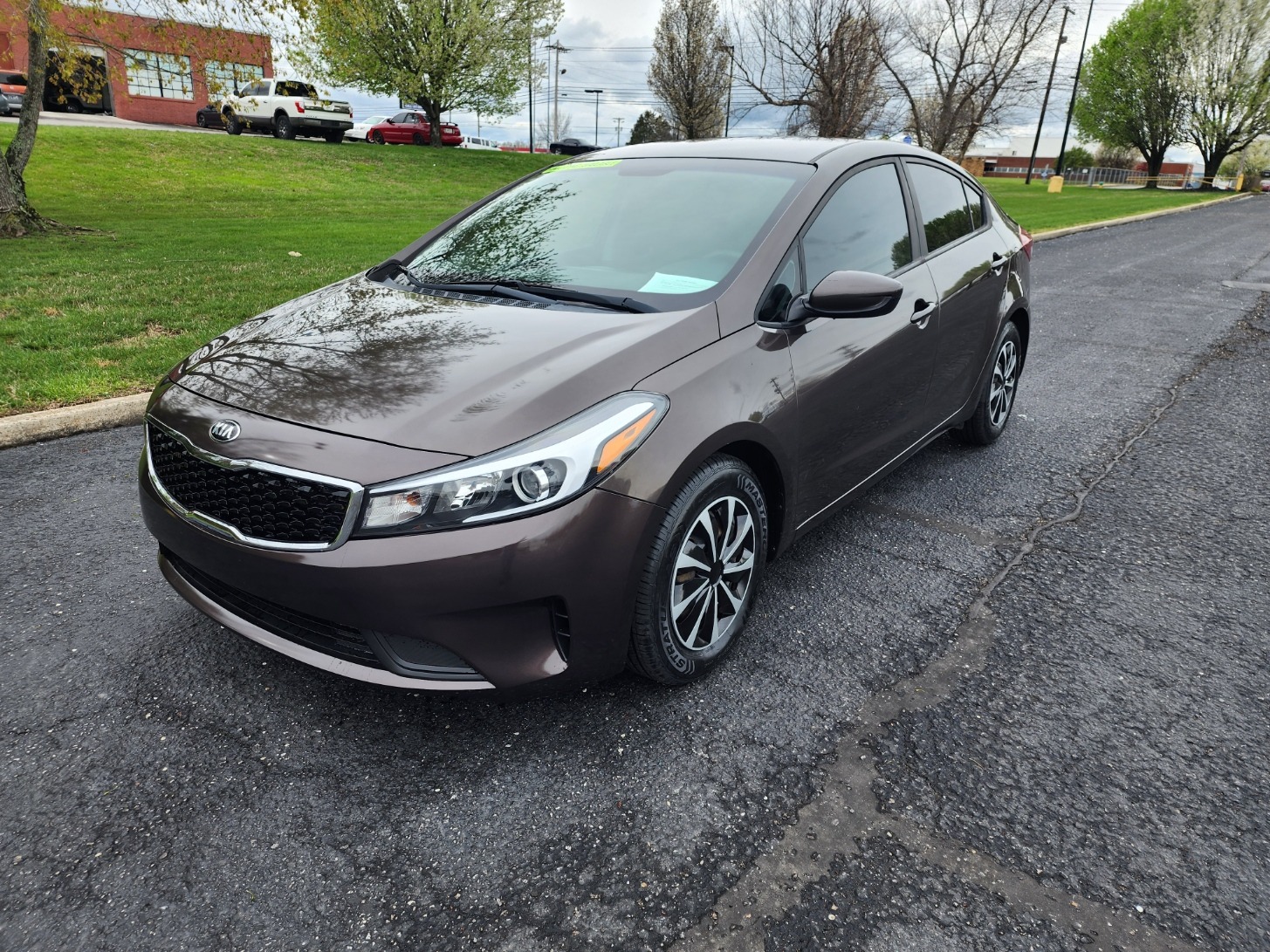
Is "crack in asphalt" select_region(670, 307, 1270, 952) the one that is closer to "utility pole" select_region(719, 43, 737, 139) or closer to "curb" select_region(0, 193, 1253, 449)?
"curb" select_region(0, 193, 1253, 449)

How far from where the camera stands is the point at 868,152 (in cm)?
352

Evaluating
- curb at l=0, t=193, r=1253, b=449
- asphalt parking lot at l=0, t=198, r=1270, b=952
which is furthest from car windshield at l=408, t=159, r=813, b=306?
curb at l=0, t=193, r=1253, b=449

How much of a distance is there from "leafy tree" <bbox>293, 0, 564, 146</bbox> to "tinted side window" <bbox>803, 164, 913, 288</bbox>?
29.1 m

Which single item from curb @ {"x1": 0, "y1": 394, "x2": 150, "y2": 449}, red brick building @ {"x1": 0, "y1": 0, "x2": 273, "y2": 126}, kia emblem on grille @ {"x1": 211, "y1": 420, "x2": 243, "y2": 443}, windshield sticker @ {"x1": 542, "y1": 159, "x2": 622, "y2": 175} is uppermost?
red brick building @ {"x1": 0, "y1": 0, "x2": 273, "y2": 126}

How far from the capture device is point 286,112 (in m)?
27.2

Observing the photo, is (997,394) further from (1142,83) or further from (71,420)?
(1142,83)

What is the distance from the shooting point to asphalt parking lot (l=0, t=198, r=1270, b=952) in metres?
1.85

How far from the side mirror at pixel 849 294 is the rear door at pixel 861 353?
13 cm

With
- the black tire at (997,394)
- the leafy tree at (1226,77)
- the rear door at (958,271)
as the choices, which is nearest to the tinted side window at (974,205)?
the rear door at (958,271)

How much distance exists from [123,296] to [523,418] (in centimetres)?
685

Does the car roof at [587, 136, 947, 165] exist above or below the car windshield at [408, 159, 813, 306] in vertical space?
above

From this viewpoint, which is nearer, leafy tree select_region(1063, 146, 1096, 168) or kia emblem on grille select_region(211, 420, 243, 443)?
kia emblem on grille select_region(211, 420, 243, 443)

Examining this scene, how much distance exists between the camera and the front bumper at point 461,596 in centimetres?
202

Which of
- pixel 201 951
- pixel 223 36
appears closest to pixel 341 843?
pixel 201 951
